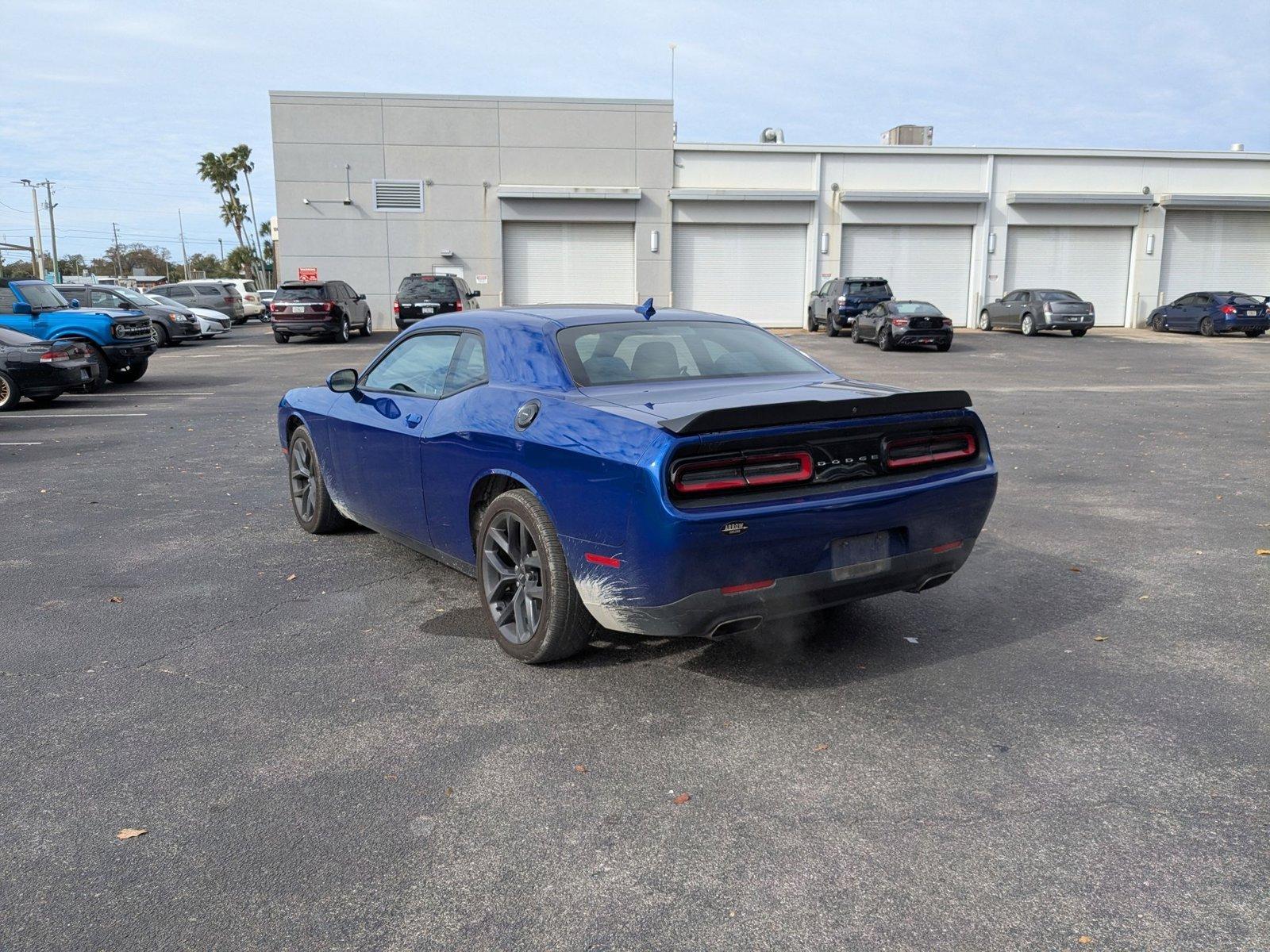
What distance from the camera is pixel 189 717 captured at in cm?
393

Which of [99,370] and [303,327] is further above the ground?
[303,327]

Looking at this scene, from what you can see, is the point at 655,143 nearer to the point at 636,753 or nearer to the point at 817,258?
the point at 817,258

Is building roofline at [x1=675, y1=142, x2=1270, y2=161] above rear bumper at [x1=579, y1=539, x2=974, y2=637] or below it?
above

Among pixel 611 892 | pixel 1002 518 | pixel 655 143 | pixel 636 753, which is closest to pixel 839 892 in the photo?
pixel 611 892

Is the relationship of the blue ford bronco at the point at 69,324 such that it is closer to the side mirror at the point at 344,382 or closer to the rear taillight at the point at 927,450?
the side mirror at the point at 344,382

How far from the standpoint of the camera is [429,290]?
2762 cm

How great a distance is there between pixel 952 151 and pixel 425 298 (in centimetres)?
2070

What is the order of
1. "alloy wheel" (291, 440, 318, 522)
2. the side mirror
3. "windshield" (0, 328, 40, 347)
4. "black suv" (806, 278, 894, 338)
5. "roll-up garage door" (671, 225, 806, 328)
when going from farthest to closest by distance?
A: "roll-up garage door" (671, 225, 806, 328) < "black suv" (806, 278, 894, 338) < "windshield" (0, 328, 40, 347) < "alloy wheel" (291, 440, 318, 522) < the side mirror

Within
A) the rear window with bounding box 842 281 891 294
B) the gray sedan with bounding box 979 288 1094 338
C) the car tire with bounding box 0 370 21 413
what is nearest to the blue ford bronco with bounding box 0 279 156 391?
the car tire with bounding box 0 370 21 413

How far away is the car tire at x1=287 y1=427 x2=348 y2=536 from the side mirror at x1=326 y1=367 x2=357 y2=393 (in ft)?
2.14

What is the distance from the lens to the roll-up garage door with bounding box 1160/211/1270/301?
38.2 meters

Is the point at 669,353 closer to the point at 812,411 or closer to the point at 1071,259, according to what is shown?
the point at 812,411

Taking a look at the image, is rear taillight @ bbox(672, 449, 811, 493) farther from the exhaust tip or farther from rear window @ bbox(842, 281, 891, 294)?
rear window @ bbox(842, 281, 891, 294)

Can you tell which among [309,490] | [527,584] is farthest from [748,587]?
[309,490]
